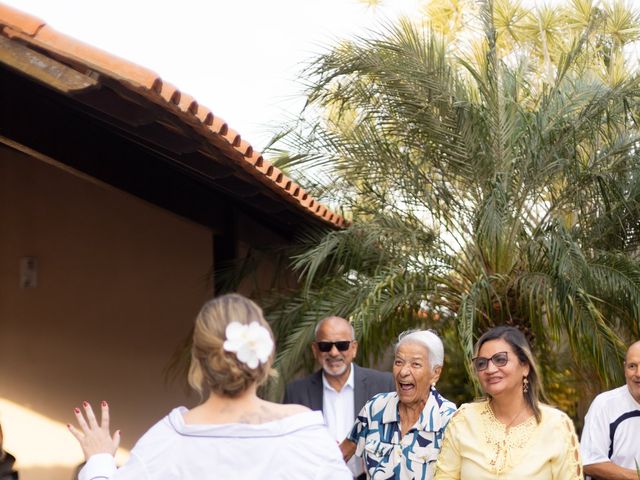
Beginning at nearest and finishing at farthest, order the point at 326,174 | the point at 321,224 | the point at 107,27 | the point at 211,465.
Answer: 1. the point at 211,465
2. the point at 321,224
3. the point at 326,174
4. the point at 107,27

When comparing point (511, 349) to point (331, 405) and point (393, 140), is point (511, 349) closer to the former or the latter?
point (331, 405)

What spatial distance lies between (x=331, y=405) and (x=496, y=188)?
103 inches

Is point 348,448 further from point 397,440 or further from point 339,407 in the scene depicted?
point 339,407

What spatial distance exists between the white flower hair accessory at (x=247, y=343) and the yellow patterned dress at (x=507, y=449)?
1.42 meters

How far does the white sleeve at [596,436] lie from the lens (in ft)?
16.4

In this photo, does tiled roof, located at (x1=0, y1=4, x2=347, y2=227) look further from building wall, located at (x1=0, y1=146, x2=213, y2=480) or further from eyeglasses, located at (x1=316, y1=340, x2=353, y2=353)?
building wall, located at (x1=0, y1=146, x2=213, y2=480)

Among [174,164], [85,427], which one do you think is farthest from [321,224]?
[85,427]

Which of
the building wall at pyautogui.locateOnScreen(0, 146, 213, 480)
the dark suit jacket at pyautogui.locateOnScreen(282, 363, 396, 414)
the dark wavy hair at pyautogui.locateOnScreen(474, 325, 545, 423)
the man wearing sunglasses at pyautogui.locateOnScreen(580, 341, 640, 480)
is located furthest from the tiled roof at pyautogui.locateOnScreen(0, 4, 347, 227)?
the building wall at pyautogui.locateOnScreen(0, 146, 213, 480)

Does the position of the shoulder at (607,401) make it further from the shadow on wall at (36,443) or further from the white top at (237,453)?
the shadow on wall at (36,443)

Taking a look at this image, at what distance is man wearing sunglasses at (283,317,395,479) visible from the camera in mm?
5715

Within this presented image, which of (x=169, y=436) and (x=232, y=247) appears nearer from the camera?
(x=169, y=436)

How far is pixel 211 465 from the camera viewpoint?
2775 millimetres

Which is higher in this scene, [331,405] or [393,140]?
[393,140]

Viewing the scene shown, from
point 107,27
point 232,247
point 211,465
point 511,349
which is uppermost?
point 107,27
